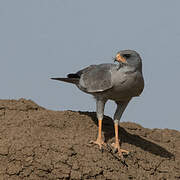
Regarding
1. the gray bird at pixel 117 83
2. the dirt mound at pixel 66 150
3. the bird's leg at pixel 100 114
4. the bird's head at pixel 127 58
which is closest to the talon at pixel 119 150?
the gray bird at pixel 117 83

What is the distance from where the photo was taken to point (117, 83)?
31.4ft

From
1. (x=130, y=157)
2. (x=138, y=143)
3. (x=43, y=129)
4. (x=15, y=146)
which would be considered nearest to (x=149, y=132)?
(x=138, y=143)

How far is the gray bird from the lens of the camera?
9.50 metres

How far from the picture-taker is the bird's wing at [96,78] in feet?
32.0

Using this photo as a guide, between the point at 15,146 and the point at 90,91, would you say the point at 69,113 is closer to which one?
the point at 90,91

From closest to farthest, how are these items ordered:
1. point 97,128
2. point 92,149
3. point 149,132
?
1. point 92,149
2. point 97,128
3. point 149,132

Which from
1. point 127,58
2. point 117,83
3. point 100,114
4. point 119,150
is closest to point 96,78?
point 117,83

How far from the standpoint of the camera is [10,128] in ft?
32.5

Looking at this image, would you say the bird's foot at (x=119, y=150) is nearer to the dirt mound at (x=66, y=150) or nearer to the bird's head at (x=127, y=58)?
the dirt mound at (x=66, y=150)

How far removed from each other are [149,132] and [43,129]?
131 inches

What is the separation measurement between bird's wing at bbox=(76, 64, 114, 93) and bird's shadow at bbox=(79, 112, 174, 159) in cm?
94

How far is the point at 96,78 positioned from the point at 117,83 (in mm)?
653

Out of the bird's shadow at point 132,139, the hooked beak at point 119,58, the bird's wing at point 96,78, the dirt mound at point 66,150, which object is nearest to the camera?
the dirt mound at point 66,150

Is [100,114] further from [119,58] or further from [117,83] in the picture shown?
[119,58]
